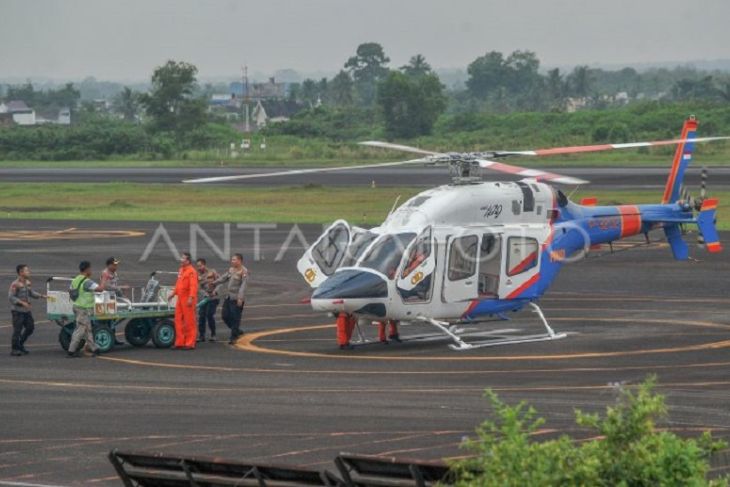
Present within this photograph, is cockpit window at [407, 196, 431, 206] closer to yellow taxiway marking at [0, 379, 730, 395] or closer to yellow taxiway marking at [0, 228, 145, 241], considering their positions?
yellow taxiway marking at [0, 379, 730, 395]

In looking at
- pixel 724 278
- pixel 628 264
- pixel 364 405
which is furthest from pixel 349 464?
pixel 628 264

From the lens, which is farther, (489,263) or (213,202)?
(213,202)

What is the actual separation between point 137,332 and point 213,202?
40.0 meters

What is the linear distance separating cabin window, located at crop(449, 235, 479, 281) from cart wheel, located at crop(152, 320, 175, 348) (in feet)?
17.0

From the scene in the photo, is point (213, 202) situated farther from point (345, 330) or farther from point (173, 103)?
point (173, 103)

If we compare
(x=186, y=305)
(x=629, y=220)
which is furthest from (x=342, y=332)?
(x=629, y=220)

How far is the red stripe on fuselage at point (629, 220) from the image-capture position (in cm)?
2994

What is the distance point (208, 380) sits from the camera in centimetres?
2345

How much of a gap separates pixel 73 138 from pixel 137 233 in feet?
214

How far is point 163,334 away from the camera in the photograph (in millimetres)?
27344

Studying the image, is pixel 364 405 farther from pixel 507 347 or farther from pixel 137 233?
pixel 137 233

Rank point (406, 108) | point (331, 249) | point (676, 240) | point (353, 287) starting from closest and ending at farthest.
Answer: point (353, 287)
point (331, 249)
point (676, 240)
point (406, 108)

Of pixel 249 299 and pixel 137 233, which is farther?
pixel 137 233

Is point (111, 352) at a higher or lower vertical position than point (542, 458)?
lower
